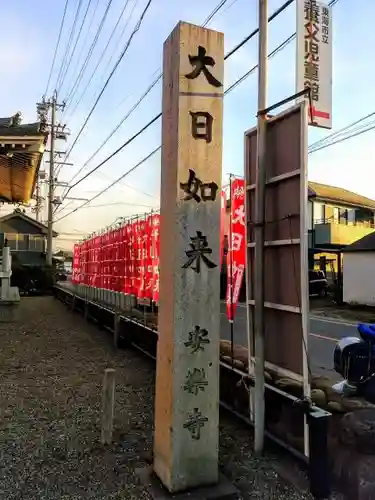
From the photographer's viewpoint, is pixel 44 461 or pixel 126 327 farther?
pixel 126 327

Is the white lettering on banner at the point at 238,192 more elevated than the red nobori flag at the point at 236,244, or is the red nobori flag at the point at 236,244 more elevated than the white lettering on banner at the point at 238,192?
the white lettering on banner at the point at 238,192

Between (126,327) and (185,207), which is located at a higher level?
(185,207)

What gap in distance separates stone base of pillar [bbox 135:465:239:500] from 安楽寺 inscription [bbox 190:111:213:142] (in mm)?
2976

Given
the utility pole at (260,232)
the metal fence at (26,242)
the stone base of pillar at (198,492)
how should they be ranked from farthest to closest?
1. the metal fence at (26,242)
2. the utility pole at (260,232)
3. the stone base of pillar at (198,492)

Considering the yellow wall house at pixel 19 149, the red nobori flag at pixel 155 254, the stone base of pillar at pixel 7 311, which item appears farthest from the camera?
the stone base of pillar at pixel 7 311

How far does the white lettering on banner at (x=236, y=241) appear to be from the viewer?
588 cm

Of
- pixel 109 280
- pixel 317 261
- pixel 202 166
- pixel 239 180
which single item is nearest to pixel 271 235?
pixel 202 166

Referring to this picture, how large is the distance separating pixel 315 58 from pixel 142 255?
242 inches

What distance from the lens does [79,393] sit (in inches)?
271

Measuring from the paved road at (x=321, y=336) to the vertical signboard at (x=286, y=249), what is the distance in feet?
11.3

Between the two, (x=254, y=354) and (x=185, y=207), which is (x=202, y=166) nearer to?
(x=185, y=207)

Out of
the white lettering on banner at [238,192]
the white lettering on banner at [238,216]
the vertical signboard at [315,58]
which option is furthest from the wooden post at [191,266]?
the white lettering on banner at [238,192]

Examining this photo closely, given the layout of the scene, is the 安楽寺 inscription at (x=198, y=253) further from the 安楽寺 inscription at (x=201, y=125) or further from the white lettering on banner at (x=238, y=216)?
the white lettering on banner at (x=238, y=216)

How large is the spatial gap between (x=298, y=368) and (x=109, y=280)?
916 cm
